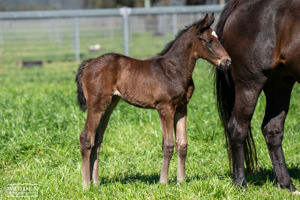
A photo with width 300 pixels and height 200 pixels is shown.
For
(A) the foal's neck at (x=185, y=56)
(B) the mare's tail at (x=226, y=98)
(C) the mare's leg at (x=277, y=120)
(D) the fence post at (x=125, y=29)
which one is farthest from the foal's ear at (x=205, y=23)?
(D) the fence post at (x=125, y=29)

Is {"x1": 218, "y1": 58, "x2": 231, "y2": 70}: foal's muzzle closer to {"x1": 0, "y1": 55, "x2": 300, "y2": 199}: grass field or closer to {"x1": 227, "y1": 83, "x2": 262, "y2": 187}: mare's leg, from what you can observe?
{"x1": 227, "y1": 83, "x2": 262, "y2": 187}: mare's leg

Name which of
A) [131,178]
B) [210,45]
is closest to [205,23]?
[210,45]

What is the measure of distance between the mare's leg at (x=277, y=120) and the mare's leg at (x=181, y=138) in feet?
3.02

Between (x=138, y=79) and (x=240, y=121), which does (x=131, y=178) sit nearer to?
(x=138, y=79)

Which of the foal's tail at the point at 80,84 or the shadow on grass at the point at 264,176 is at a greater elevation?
the foal's tail at the point at 80,84

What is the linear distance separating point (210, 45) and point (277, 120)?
3.80 feet

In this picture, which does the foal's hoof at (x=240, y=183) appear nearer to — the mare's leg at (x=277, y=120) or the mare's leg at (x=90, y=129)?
the mare's leg at (x=277, y=120)

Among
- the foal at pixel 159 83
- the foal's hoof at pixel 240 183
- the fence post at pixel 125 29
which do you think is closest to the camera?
the foal at pixel 159 83

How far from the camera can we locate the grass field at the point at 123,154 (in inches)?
133

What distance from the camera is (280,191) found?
137 inches

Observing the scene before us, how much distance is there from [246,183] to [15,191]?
7.21 feet

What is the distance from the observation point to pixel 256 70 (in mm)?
3328

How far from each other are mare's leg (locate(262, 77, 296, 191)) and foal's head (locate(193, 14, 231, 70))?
29.4 inches

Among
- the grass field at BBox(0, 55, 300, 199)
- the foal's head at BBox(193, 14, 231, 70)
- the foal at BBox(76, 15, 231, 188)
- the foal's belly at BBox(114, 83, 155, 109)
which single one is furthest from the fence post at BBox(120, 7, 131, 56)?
the foal's head at BBox(193, 14, 231, 70)
